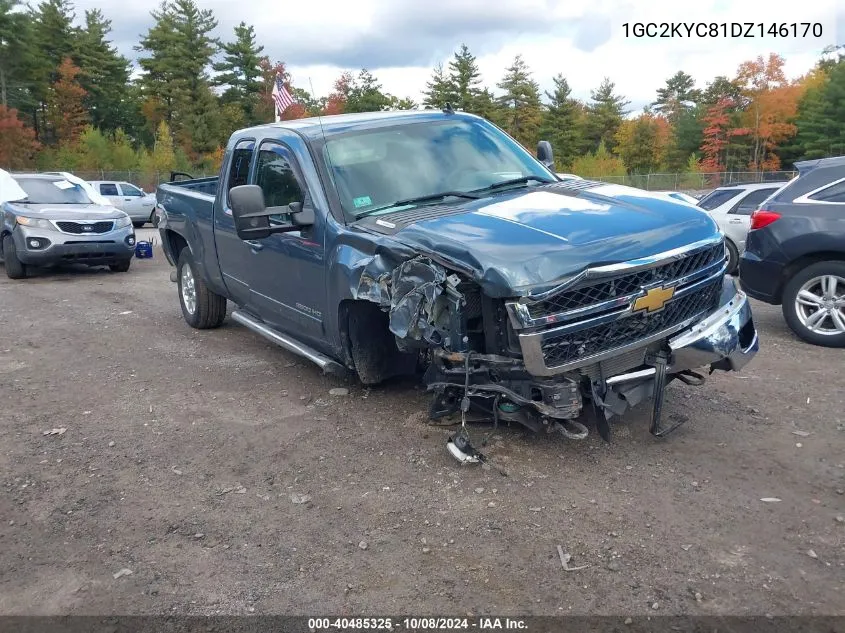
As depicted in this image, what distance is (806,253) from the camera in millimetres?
6859

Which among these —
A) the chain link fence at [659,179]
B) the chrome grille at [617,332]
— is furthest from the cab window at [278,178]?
the chain link fence at [659,179]

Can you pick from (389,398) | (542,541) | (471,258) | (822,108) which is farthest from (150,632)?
(822,108)

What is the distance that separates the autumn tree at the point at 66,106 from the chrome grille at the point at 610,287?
60.7 metres

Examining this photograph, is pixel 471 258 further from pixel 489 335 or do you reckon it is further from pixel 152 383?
pixel 152 383

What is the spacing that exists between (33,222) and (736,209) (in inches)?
431

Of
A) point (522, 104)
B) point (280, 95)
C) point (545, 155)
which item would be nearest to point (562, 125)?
point (522, 104)

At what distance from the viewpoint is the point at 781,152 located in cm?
5900

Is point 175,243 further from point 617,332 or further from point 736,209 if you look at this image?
point 736,209

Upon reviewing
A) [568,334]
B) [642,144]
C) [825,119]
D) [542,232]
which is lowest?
[568,334]

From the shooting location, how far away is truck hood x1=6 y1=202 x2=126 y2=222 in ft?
39.1

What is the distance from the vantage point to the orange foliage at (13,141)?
4747 centimetres

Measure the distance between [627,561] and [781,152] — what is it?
63.3m

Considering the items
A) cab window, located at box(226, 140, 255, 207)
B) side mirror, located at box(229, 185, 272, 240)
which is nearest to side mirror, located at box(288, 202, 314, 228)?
side mirror, located at box(229, 185, 272, 240)

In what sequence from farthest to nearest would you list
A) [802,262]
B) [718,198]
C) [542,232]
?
[718,198], [802,262], [542,232]
